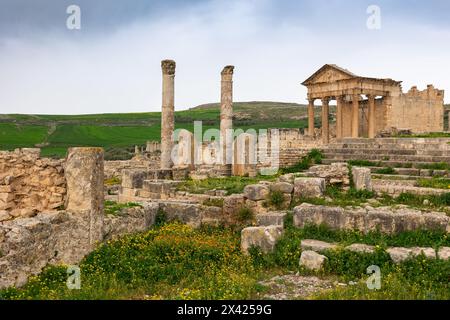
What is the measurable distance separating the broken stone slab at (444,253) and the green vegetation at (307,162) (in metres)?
11.4

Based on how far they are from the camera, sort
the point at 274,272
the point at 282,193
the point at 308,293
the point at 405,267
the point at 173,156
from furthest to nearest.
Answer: the point at 173,156 → the point at 282,193 → the point at 274,272 → the point at 405,267 → the point at 308,293

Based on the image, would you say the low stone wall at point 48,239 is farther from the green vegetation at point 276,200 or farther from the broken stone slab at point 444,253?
the broken stone slab at point 444,253

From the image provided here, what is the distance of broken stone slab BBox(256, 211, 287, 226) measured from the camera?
10.3m

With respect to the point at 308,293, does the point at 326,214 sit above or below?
above

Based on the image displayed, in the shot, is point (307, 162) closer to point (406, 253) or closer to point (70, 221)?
point (406, 253)

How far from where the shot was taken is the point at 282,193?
1162 cm

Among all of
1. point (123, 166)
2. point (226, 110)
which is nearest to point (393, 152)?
point (226, 110)

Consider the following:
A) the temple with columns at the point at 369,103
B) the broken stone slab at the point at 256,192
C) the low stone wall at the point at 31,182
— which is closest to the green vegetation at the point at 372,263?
the broken stone slab at the point at 256,192

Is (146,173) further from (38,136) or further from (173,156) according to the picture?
(38,136)

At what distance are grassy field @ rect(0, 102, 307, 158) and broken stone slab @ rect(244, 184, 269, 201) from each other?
35.6m

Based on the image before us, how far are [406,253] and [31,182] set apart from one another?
282 inches

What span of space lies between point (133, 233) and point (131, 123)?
8074cm
